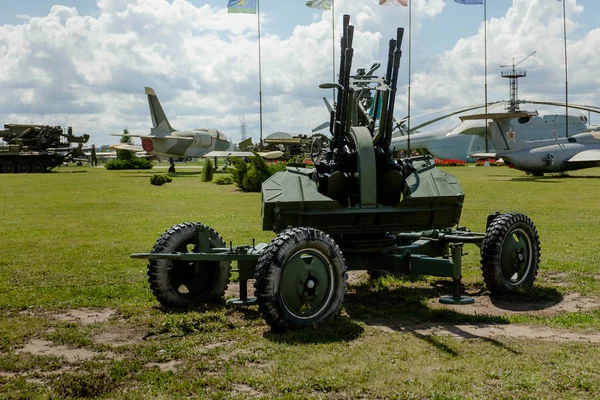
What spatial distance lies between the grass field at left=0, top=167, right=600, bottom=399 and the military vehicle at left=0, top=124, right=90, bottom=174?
1840 inches

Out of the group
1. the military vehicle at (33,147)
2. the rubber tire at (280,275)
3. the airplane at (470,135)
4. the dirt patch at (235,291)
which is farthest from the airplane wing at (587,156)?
the military vehicle at (33,147)

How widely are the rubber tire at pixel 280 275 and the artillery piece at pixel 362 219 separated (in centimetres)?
75

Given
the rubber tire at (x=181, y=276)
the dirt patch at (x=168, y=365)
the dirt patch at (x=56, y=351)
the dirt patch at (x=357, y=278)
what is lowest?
the dirt patch at (x=56, y=351)

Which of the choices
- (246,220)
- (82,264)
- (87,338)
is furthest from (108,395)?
(246,220)

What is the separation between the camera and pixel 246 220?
59.3 ft

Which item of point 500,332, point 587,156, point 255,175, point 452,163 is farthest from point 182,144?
point 500,332

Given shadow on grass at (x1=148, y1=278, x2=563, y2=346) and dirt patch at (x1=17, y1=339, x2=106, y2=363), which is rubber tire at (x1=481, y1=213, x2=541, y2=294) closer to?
shadow on grass at (x1=148, y1=278, x2=563, y2=346)

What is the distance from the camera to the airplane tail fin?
52875mm

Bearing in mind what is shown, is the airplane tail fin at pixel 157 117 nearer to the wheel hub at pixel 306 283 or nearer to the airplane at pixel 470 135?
the airplane at pixel 470 135

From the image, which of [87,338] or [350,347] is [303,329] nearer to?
[350,347]

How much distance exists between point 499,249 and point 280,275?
3008 millimetres

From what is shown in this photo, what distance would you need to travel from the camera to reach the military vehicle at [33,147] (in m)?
55.6

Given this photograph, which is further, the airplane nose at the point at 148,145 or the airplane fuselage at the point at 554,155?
the airplane nose at the point at 148,145

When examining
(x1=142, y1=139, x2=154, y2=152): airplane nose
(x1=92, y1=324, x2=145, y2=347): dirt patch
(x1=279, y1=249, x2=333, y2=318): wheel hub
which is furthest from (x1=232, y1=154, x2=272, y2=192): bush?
(x1=142, y1=139, x2=154, y2=152): airplane nose
